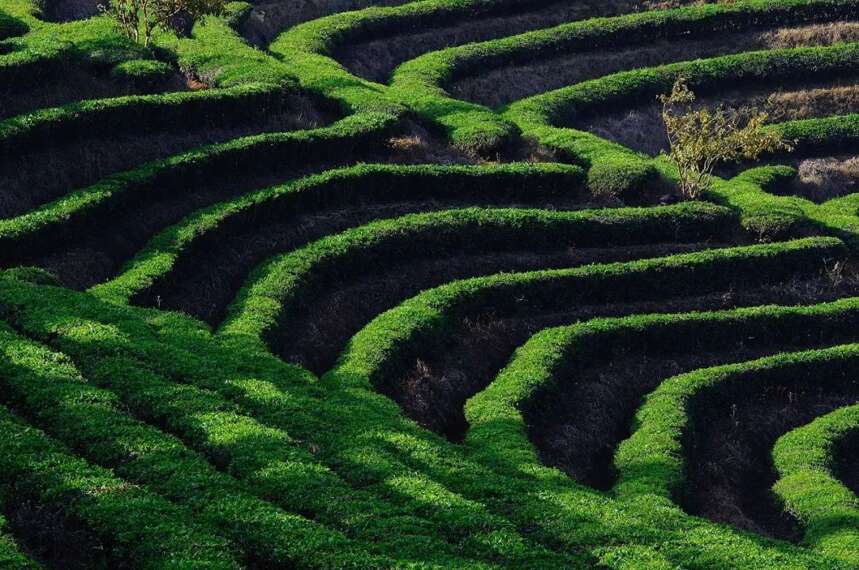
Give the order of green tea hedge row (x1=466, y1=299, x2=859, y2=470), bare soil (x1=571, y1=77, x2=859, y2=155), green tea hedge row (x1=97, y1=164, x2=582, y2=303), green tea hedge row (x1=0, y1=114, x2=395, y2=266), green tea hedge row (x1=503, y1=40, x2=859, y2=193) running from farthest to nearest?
bare soil (x1=571, y1=77, x2=859, y2=155)
green tea hedge row (x1=503, y1=40, x2=859, y2=193)
green tea hedge row (x1=97, y1=164, x2=582, y2=303)
green tea hedge row (x1=0, y1=114, x2=395, y2=266)
green tea hedge row (x1=466, y1=299, x2=859, y2=470)

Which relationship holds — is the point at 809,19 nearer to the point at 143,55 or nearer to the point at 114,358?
the point at 143,55

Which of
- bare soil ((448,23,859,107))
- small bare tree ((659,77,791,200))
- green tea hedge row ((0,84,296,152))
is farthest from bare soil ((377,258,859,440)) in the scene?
bare soil ((448,23,859,107))

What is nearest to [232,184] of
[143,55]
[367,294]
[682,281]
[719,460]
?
[367,294]

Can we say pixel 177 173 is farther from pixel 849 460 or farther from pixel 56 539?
pixel 849 460

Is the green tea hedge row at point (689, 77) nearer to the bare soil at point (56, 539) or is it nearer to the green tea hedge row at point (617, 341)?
the green tea hedge row at point (617, 341)

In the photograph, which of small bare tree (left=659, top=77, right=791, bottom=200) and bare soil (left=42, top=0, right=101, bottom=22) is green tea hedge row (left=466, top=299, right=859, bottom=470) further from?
bare soil (left=42, top=0, right=101, bottom=22)

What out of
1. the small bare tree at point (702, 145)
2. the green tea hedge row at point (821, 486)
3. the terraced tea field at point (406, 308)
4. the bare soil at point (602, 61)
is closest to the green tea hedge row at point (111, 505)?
the terraced tea field at point (406, 308)
